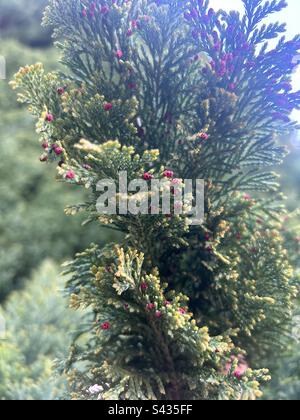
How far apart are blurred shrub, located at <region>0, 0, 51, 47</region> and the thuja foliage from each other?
13.0 meters

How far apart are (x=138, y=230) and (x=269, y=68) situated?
4.43ft

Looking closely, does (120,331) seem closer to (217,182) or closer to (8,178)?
(217,182)

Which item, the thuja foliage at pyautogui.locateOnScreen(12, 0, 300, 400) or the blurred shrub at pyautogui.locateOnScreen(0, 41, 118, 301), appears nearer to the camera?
the thuja foliage at pyautogui.locateOnScreen(12, 0, 300, 400)

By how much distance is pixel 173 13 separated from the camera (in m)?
2.98

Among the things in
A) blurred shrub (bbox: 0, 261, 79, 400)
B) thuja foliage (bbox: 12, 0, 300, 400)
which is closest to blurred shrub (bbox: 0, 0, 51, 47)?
blurred shrub (bbox: 0, 261, 79, 400)

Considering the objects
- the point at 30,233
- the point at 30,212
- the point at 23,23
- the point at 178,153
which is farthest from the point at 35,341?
the point at 23,23

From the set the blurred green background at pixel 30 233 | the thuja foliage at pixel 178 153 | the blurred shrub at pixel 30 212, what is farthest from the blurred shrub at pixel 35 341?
the blurred shrub at pixel 30 212

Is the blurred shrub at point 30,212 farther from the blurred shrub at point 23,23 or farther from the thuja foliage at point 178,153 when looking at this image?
the thuja foliage at point 178,153

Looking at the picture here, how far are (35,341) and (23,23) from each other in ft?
40.8

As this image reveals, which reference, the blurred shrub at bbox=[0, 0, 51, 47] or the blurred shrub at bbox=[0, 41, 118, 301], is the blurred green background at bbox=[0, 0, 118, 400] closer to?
the blurred shrub at bbox=[0, 41, 118, 301]

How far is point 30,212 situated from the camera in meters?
10.8

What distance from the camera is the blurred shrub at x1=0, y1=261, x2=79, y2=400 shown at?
4652 millimetres
